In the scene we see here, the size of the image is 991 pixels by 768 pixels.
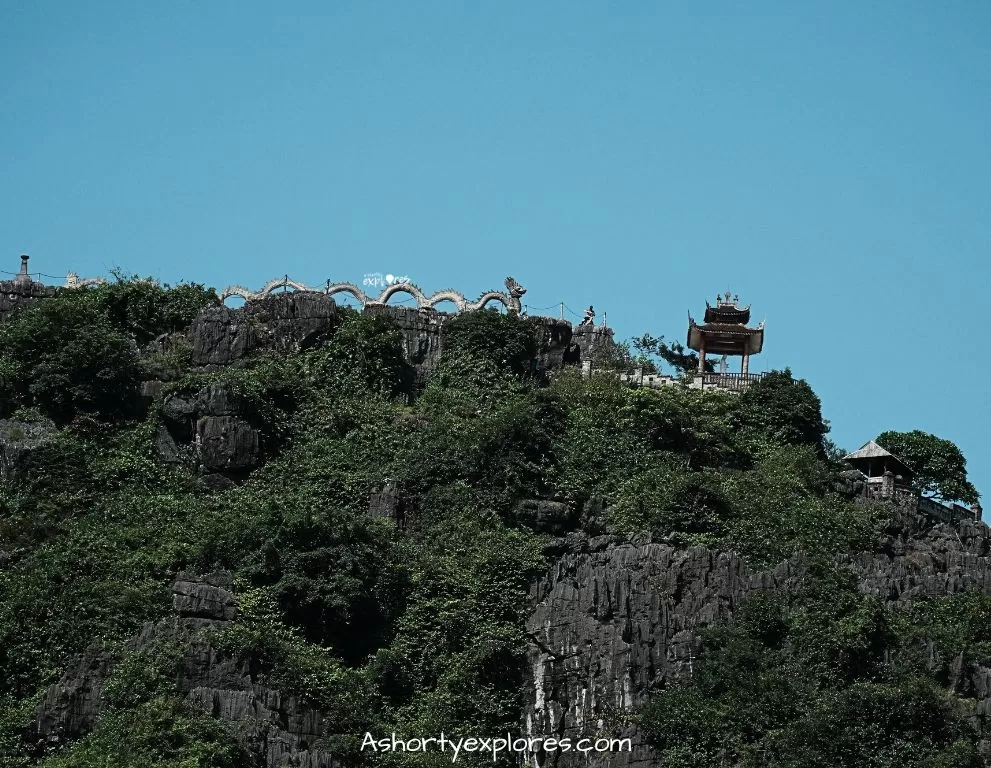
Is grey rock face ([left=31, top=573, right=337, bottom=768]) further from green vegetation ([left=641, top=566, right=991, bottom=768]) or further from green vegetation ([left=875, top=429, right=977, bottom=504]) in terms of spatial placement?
green vegetation ([left=875, top=429, right=977, bottom=504])

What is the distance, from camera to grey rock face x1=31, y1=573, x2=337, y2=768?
60.3m

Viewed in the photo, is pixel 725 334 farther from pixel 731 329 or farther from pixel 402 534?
pixel 402 534

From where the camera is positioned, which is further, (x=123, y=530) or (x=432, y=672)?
(x=123, y=530)

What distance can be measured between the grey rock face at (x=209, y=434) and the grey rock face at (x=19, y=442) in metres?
3.05

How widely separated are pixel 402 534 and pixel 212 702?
10.1 metres

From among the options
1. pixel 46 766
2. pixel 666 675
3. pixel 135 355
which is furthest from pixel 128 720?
pixel 135 355

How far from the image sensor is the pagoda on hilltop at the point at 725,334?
268 feet

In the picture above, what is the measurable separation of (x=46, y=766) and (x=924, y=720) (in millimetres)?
19725

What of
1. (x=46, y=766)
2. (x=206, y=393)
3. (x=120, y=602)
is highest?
(x=206, y=393)

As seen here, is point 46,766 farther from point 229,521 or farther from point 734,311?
point 734,311

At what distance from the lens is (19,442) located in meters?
71.7

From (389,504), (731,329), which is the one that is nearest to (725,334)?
(731,329)

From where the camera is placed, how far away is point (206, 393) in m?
73.3

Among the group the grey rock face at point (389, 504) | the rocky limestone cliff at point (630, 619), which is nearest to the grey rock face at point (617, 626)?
the rocky limestone cliff at point (630, 619)
